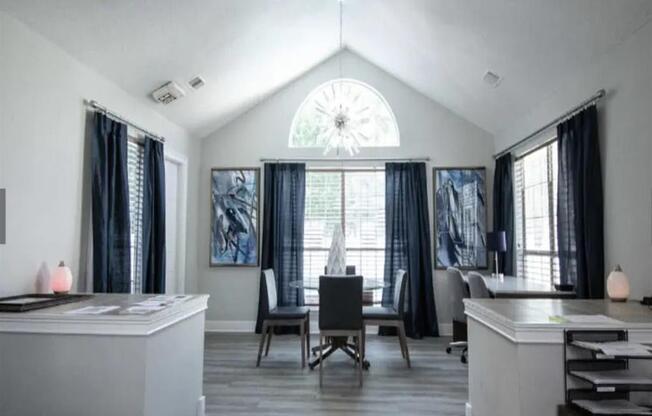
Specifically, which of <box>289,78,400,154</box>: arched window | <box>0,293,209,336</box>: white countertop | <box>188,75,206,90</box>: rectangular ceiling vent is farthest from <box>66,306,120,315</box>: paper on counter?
<box>289,78,400,154</box>: arched window

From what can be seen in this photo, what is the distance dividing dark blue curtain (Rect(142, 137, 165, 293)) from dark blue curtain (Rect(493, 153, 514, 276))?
12.9 ft

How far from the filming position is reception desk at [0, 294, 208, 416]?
200 centimetres

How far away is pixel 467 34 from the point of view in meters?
3.84

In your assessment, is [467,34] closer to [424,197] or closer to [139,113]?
[424,197]

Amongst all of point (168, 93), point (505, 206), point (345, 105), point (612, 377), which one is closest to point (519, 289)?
point (505, 206)

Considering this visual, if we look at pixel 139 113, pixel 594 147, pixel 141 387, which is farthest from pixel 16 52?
pixel 594 147

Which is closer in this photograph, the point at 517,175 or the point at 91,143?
the point at 91,143

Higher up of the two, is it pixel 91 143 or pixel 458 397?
pixel 91 143

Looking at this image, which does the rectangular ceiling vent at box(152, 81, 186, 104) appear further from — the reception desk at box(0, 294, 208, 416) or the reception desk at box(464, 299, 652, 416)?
the reception desk at box(464, 299, 652, 416)

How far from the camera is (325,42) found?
5.26 metres

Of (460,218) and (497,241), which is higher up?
(460,218)

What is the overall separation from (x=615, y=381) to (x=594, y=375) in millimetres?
76

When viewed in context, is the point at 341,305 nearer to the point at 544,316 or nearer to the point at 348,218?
the point at 544,316

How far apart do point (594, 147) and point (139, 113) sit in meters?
4.08
